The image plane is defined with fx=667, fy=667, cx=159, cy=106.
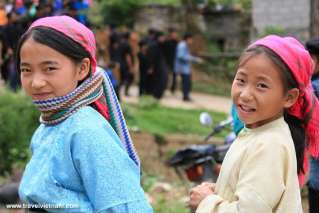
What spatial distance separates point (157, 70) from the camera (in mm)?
15758

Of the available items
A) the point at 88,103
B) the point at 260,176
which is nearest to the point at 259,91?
the point at 260,176

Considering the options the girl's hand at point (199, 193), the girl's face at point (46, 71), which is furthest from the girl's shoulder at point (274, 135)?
the girl's face at point (46, 71)

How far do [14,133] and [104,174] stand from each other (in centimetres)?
521

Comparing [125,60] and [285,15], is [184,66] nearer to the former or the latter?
[125,60]

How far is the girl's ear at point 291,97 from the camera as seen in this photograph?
249 cm

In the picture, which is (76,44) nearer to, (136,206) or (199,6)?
(136,206)

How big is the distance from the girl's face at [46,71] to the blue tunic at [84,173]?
4.5 inches

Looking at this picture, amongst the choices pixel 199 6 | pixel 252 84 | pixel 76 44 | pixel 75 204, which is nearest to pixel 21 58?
pixel 76 44

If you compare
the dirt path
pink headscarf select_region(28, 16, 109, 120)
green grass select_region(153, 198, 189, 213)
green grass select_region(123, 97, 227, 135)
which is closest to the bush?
green grass select_region(153, 198, 189, 213)

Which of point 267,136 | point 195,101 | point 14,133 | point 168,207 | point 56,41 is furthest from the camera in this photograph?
point 195,101

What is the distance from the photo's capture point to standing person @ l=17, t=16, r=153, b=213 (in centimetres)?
219

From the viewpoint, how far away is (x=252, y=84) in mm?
2438

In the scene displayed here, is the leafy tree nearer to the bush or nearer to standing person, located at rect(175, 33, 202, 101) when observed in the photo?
standing person, located at rect(175, 33, 202, 101)

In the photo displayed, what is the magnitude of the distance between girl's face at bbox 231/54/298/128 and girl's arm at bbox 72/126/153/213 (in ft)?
1.71
